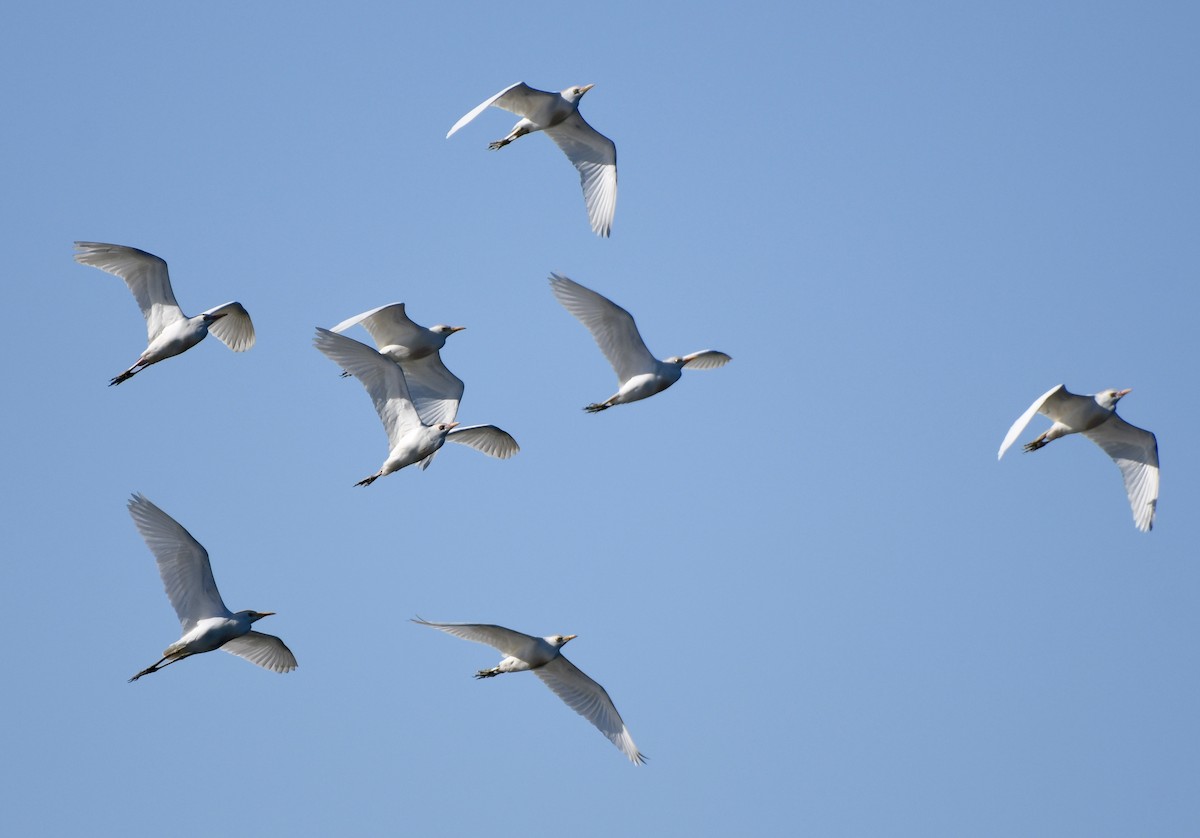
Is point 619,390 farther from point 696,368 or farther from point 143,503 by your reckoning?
point 143,503

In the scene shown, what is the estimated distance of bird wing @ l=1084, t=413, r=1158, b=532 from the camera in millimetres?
30984

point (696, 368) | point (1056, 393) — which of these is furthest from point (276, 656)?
point (1056, 393)

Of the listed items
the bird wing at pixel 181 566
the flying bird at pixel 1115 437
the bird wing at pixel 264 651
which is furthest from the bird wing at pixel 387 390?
the flying bird at pixel 1115 437

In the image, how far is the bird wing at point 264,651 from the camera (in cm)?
2958

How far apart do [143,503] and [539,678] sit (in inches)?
280

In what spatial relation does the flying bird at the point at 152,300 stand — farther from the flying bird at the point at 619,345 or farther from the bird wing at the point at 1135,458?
the bird wing at the point at 1135,458

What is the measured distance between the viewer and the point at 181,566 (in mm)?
26797

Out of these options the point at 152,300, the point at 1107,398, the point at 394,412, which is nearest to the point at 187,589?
the point at 394,412

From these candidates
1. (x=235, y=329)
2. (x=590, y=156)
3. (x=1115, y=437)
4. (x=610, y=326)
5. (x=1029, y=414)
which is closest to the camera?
(x=1029, y=414)

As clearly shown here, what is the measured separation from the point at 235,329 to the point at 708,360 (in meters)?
8.86

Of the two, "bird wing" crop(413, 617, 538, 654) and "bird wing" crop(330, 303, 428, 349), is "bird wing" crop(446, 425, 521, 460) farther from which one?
"bird wing" crop(413, 617, 538, 654)

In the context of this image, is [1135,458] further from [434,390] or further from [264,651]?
[264,651]

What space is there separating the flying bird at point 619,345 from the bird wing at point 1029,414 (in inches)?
250

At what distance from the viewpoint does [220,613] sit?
89.1ft
